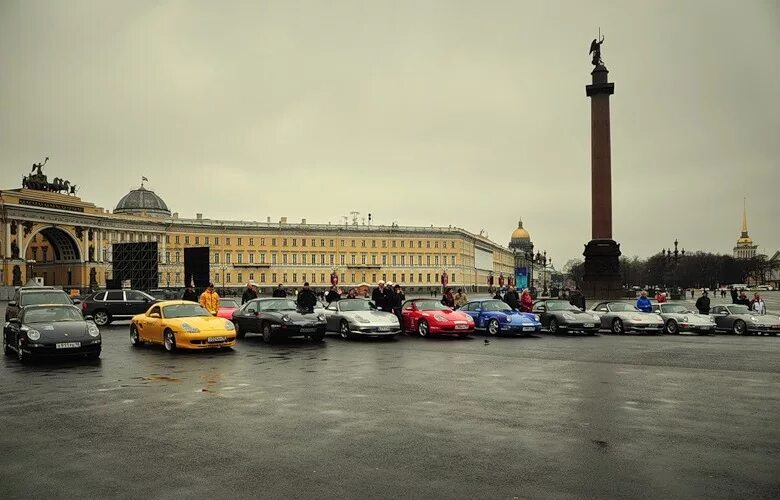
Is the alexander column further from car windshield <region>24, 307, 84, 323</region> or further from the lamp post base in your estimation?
car windshield <region>24, 307, 84, 323</region>

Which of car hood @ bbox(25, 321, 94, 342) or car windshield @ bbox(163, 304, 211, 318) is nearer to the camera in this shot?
car hood @ bbox(25, 321, 94, 342)

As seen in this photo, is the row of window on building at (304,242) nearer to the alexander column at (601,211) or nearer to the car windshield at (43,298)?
the alexander column at (601,211)

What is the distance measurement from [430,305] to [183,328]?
9557 mm

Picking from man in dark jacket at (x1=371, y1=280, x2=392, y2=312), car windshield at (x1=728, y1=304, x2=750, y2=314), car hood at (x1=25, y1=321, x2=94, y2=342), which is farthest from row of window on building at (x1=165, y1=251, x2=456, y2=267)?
car hood at (x1=25, y1=321, x2=94, y2=342)

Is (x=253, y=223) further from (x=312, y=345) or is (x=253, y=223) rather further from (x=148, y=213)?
(x=312, y=345)

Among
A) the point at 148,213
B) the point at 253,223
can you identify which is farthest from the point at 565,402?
the point at 148,213

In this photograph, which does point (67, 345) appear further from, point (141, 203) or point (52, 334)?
point (141, 203)

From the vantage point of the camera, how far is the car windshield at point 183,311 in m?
18.9

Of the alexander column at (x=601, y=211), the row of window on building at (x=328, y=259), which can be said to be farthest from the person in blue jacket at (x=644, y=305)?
the row of window on building at (x=328, y=259)

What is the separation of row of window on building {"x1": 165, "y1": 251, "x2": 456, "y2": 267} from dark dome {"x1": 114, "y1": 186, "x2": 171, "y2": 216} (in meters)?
15.5

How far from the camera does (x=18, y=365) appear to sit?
15.0 metres

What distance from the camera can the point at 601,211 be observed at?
4353cm

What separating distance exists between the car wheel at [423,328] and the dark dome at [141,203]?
122 meters

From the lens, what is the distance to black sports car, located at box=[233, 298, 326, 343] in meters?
20.7
